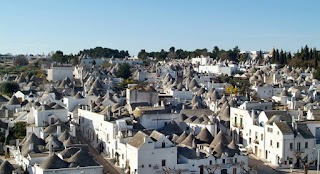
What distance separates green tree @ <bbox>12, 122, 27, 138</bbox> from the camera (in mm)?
32594

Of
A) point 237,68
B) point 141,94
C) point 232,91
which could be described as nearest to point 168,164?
point 141,94

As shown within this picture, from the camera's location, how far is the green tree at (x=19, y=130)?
32594 millimetres

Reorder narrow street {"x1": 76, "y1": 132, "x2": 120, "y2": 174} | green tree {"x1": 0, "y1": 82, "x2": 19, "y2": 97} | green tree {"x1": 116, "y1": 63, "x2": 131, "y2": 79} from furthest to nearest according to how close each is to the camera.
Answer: green tree {"x1": 116, "y1": 63, "x2": 131, "y2": 79}
green tree {"x1": 0, "y1": 82, "x2": 19, "y2": 97}
narrow street {"x1": 76, "y1": 132, "x2": 120, "y2": 174}

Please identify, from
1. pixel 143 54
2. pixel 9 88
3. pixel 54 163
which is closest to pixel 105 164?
pixel 54 163

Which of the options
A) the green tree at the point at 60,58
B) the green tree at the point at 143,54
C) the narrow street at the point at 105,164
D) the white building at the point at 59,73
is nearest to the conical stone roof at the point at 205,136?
the narrow street at the point at 105,164

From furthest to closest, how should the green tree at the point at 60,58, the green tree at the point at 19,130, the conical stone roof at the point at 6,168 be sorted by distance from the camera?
1. the green tree at the point at 60,58
2. the green tree at the point at 19,130
3. the conical stone roof at the point at 6,168

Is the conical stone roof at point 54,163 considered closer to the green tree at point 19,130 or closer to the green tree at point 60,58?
the green tree at point 19,130

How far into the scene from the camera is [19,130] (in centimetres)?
3291

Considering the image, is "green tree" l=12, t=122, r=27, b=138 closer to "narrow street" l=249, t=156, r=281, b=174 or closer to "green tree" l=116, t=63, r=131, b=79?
"narrow street" l=249, t=156, r=281, b=174

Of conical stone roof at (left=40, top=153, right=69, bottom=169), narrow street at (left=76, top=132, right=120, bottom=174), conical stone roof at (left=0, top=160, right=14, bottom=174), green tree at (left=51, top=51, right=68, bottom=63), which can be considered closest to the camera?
conical stone roof at (left=40, top=153, right=69, bottom=169)

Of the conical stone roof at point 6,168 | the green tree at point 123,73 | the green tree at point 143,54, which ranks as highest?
the green tree at point 143,54

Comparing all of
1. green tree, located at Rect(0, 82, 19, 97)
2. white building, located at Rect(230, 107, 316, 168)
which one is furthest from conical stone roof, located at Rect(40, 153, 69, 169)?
green tree, located at Rect(0, 82, 19, 97)

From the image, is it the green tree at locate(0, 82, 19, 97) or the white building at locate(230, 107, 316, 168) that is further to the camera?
the green tree at locate(0, 82, 19, 97)

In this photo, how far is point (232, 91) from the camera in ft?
182
